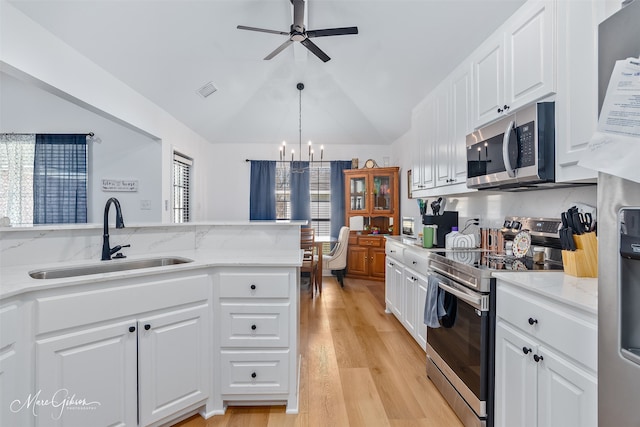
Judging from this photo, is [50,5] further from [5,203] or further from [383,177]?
[383,177]

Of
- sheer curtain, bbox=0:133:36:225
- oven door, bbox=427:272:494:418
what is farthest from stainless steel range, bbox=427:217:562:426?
sheer curtain, bbox=0:133:36:225

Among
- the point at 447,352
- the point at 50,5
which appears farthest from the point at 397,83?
the point at 50,5

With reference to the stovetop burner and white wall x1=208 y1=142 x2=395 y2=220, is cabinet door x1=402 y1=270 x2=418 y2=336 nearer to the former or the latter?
the stovetop burner

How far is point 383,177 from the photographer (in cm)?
532

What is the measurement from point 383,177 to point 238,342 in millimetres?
4093

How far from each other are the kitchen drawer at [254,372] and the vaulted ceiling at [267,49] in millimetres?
2581

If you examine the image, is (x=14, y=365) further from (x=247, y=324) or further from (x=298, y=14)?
(x=298, y=14)

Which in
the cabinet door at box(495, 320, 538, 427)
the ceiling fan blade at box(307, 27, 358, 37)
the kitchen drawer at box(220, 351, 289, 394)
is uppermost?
the ceiling fan blade at box(307, 27, 358, 37)

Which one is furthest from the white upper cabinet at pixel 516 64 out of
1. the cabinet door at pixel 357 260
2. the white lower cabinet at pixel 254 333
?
the cabinet door at pixel 357 260

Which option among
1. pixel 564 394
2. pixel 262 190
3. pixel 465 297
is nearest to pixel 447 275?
pixel 465 297

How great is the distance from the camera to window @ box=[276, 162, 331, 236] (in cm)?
572

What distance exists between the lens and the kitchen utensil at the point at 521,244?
77.0 inches

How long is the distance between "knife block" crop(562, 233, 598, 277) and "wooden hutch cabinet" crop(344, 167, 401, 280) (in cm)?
367

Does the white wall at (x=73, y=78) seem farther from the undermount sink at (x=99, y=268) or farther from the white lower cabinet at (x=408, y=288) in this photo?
the white lower cabinet at (x=408, y=288)
